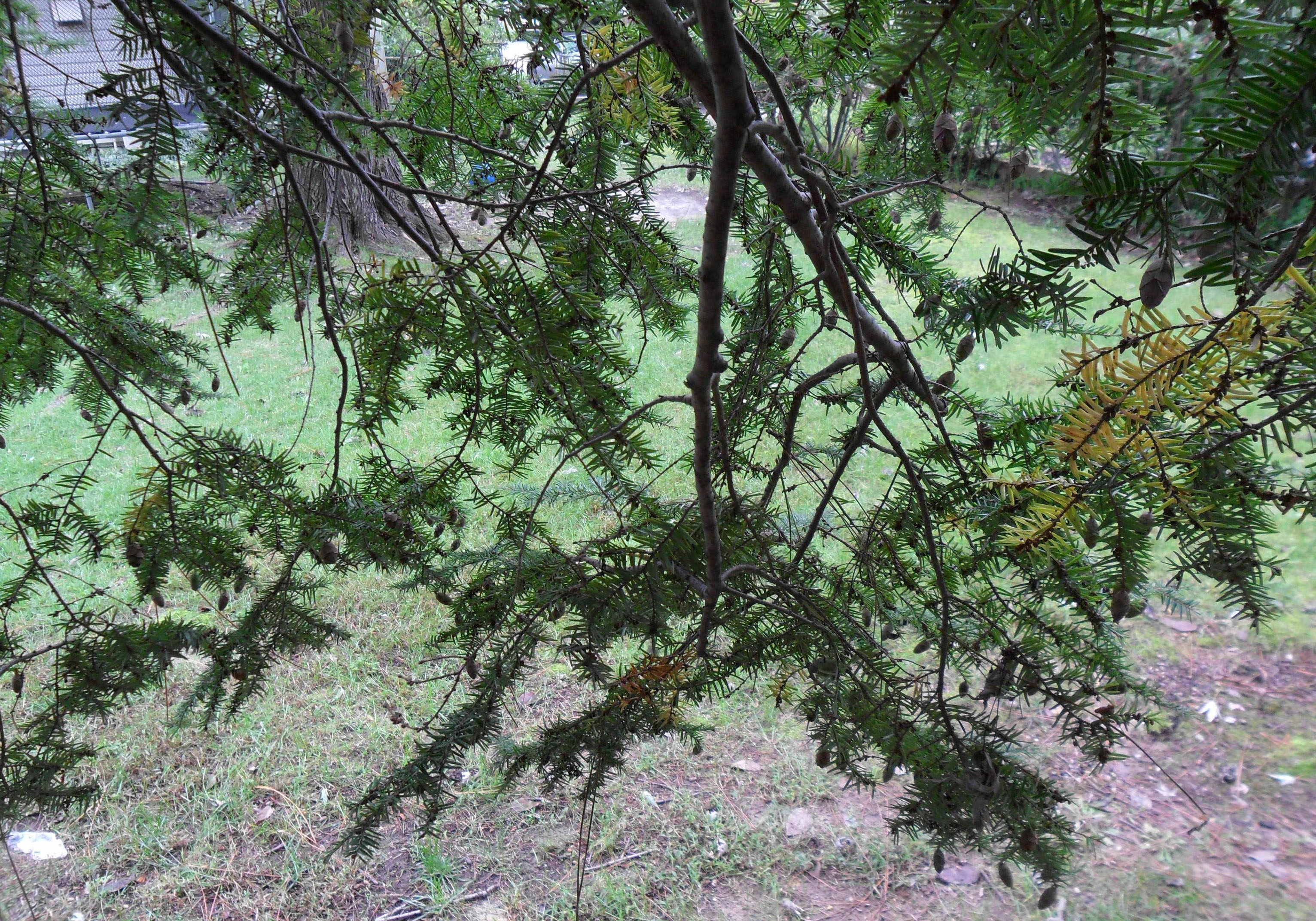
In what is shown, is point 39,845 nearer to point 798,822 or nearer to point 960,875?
point 798,822

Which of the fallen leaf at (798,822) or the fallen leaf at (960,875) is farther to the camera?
the fallen leaf at (798,822)

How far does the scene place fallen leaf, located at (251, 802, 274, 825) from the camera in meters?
1.90

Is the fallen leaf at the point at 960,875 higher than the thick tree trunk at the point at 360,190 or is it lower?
lower

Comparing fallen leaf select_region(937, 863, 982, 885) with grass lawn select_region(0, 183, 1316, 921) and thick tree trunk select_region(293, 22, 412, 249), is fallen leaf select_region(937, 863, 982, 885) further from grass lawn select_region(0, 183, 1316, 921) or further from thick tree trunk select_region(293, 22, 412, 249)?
thick tree trunk select_region(293, 22, 412, 249)

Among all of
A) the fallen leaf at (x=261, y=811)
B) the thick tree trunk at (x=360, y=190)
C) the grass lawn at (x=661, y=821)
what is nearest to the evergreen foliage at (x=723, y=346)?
the thick tree trunk at (x=360, y=190)

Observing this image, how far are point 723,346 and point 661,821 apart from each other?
1214 millimetres

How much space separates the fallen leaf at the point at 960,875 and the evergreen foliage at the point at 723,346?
881 mm

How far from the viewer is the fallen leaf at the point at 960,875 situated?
1690 mm

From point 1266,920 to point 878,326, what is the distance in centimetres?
132

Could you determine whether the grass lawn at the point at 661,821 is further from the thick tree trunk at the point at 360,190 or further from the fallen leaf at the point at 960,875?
the thick tree trunk at the point at 360,190

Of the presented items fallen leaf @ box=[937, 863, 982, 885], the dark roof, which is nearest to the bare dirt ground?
fallen leaf @ box=[937, 863, 982, 885]

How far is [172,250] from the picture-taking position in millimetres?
1194

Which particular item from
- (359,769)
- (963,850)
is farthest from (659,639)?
(359,769)

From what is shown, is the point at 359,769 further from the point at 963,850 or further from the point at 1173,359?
the point at 1173,359
